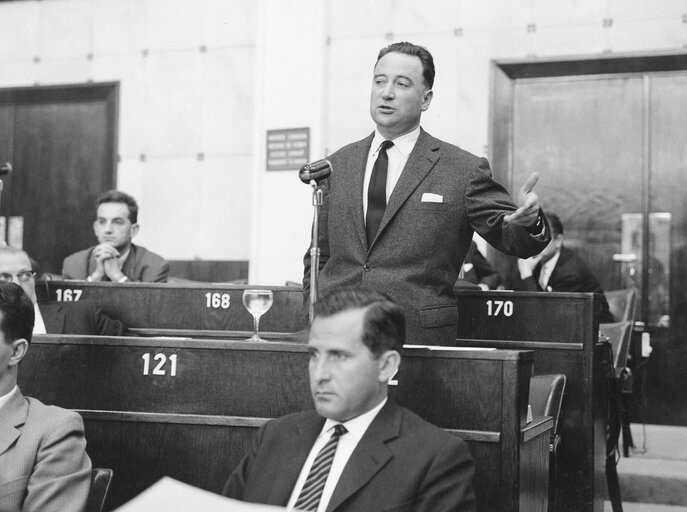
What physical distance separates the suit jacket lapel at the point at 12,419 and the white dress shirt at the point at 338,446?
2.66 ft

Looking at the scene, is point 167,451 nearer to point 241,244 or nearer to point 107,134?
point 241,244

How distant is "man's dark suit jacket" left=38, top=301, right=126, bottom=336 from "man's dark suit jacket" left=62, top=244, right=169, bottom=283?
1044 millimetres

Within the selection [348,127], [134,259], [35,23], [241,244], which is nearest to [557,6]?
[348,127]

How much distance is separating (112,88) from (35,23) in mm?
992

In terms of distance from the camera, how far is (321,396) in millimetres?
2174

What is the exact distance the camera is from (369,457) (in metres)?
2.15

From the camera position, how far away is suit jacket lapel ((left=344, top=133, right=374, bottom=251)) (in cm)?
332

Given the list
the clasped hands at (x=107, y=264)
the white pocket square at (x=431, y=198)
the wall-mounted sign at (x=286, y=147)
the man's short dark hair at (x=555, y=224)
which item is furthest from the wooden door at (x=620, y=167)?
the white pocket square at (x=431, y=198)

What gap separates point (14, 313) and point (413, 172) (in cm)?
143

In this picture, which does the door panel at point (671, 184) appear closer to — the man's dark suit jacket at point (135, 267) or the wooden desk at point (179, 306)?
the wooden desk at point (179, 306)

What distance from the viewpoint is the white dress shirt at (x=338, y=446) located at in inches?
85.0

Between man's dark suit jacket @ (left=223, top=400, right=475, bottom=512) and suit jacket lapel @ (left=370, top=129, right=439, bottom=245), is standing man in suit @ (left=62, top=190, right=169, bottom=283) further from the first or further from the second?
man's dark suit jacket @ (left=223, top=400, right=475, bottom=512)

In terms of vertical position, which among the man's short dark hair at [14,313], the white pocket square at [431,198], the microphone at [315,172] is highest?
the microphone at [315,172]

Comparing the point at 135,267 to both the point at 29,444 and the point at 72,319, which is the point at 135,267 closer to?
the point at 72,319
